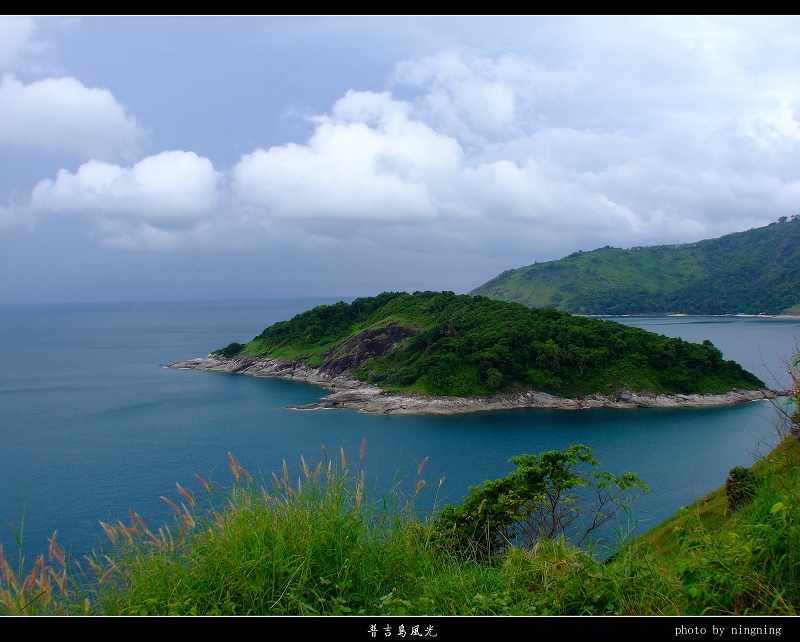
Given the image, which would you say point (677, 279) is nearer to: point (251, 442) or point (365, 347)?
point (365, 347)

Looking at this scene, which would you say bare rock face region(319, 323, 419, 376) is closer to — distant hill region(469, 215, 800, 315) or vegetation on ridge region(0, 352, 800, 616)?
vegetation on ridge region(0, 352, 800, 616)

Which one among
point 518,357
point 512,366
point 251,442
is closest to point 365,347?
point 512,366

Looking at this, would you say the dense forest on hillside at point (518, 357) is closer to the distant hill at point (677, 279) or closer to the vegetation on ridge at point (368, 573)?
the vegetation on ridge at point (368, 573)

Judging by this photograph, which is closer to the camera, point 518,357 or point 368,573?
point 368,573

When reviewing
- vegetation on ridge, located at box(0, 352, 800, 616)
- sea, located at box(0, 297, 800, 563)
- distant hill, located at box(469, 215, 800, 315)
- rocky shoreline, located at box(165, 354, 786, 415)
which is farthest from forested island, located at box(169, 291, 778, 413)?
distant hill, located at box(469, 215, 800, 315)
